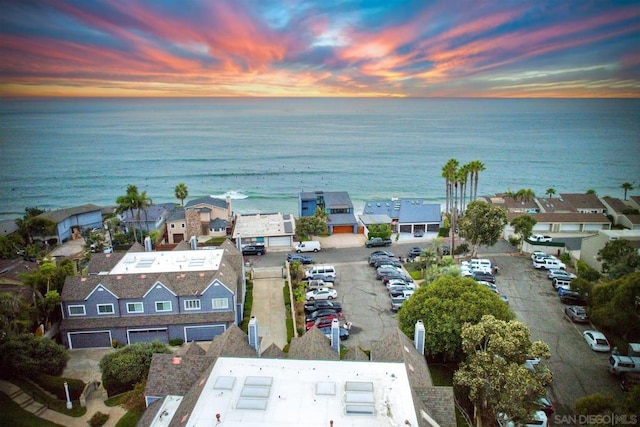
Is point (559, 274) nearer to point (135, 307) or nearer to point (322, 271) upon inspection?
point (322, 271)

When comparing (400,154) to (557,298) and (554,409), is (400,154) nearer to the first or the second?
(557,298)

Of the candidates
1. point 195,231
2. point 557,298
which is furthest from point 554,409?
point 195,231

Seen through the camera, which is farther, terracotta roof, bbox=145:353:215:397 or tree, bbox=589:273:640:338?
tree, bbox=589:273:640:338

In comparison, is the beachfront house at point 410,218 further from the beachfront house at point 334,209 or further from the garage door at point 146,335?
the garage door at point 146,335

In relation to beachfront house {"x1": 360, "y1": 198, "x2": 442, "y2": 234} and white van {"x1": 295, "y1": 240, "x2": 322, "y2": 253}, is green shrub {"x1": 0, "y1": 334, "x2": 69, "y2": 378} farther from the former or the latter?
beachfront house {"x1": 360, "y1": 198, "x2": 442, "y2": 234}

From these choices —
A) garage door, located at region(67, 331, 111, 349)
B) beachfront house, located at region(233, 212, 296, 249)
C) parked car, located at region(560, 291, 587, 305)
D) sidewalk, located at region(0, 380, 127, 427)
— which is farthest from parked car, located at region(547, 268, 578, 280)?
A: garage door, located at region(67, 331, 111, 349)

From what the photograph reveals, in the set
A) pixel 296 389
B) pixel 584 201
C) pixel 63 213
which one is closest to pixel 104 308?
pixel 296 389
